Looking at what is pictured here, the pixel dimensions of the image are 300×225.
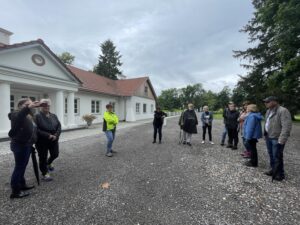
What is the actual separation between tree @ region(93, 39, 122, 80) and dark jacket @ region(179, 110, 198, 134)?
32.6 metres

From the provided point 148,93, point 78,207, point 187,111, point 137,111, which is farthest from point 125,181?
point 148,93

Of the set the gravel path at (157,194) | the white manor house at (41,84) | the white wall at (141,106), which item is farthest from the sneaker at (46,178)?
the white wall at (141,106)

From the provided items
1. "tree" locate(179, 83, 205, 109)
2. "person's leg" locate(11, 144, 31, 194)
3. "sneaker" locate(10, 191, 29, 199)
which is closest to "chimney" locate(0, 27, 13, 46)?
"person's leg" locate(11, 144, 31, 194)

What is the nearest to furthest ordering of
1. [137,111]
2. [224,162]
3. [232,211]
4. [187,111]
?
[232,211], [224,162], [187,111], [137,111]

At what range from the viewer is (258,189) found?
345cm

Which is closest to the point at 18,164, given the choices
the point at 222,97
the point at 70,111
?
the point at 70,111

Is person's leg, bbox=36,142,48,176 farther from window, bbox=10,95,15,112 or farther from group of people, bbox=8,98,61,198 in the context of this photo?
window, bbox=10,95,15,112

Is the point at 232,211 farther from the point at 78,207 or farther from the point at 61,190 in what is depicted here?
the point at 61,190

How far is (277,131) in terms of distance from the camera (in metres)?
3.86

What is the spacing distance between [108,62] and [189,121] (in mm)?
34822

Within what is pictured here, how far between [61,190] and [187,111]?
537cm

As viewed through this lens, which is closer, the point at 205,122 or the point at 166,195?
the point at 166,195

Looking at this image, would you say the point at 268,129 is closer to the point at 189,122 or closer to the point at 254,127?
the point at 254,127

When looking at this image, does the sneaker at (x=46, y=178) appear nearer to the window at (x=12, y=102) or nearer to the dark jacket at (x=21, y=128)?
the dark jacket at (x=21, y=128)
